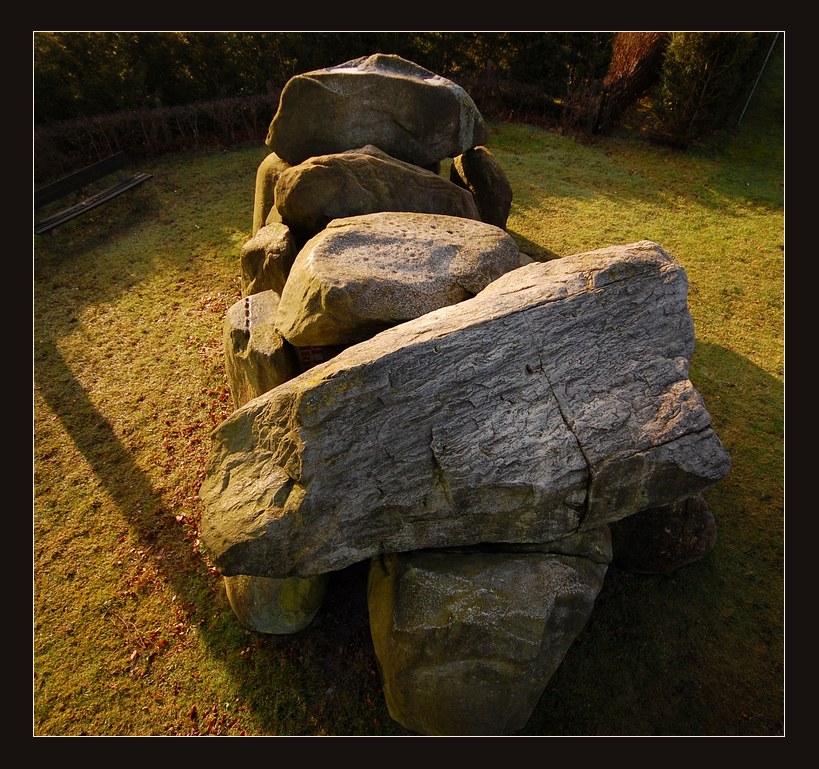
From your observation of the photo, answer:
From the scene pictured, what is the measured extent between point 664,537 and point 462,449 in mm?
2536

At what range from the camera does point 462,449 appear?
159 inches

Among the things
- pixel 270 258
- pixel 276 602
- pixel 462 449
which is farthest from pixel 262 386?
pixel 462 449

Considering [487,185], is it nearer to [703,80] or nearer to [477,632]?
[703,80]

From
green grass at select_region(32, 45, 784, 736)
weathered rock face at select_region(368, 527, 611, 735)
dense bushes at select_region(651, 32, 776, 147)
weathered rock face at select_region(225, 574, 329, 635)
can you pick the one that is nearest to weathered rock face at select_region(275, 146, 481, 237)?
green grass at select_region(32, 45, 784, 736)

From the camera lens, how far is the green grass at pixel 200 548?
4562 millimetres

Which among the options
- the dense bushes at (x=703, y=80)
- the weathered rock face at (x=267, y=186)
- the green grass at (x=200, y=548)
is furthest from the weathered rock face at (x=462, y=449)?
the dense bushes at (x=703, y=80)

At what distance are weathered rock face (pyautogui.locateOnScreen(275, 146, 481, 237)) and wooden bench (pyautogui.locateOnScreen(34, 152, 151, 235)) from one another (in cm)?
570

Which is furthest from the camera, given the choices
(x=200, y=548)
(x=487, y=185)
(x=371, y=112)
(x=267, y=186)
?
(x=487, y=185)

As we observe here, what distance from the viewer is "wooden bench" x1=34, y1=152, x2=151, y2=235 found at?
34.2 feet

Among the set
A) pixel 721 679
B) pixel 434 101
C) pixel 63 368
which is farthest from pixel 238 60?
pixel 721 679

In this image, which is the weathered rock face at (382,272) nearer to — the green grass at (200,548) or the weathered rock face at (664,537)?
the green grass at (200,548)

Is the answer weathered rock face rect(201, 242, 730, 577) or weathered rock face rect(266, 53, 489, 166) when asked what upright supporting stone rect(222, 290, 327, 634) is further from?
weathered rock face rect(266, 53, 489, 166)

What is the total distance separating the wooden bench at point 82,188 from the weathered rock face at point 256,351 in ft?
20.8

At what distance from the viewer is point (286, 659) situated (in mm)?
4844
